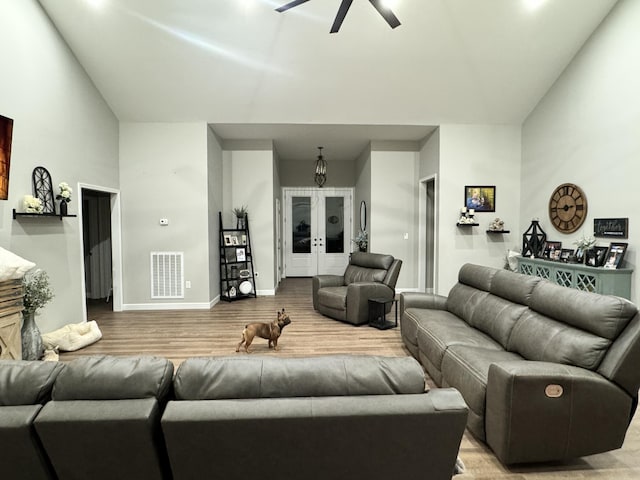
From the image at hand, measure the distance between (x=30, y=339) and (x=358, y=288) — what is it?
3.55 m

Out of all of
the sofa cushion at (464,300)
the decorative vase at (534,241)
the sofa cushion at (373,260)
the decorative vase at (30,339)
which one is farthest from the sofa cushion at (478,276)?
the decorative vase at (30,339)

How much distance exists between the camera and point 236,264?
618 cm

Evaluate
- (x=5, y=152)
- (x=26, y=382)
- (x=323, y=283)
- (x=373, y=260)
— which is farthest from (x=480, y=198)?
(x=5, y=152)

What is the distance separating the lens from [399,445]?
1.19 metres

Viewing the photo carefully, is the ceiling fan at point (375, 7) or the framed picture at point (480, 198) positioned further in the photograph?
the framed picture at point (480, 198)

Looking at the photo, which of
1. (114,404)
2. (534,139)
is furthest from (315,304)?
(534,139)

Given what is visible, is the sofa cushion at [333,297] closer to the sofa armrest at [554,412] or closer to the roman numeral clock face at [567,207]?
the sofa armrest at [554,412]

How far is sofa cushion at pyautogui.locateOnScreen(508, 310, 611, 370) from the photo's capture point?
1.85 metres

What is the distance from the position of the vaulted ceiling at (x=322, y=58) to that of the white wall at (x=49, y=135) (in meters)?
0.37

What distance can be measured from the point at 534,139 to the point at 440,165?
4.79 feet

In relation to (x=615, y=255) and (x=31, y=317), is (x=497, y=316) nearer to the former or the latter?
(x=615, y=255)

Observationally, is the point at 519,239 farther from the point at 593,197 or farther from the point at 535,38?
the point at 535,38

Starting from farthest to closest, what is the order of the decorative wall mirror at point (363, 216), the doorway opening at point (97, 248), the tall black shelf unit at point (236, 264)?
the decorative wall mirror at point (363, 216), the doorway opening at point (97, 248), the tall black shelf unit at point (236, 264)

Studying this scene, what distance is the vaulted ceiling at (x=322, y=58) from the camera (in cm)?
388
